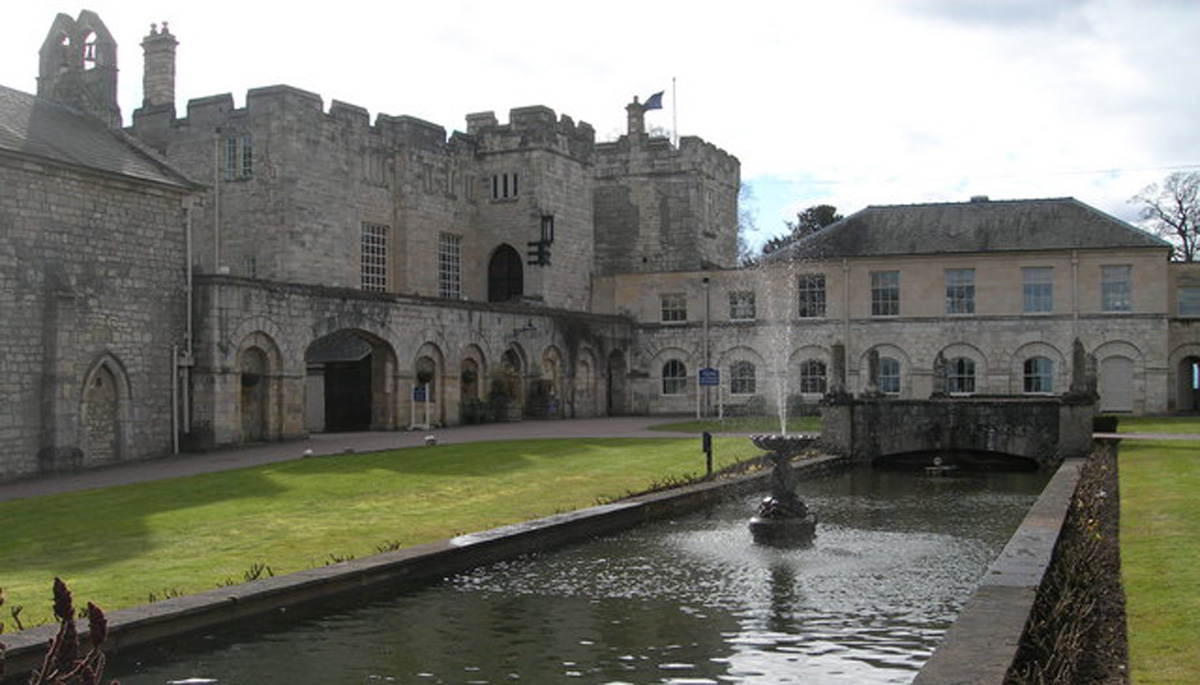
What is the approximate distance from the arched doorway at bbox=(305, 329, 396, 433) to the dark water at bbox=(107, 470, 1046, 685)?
21.7 meters

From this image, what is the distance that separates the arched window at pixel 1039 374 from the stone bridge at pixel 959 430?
16.5 metres

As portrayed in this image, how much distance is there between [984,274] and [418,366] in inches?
838

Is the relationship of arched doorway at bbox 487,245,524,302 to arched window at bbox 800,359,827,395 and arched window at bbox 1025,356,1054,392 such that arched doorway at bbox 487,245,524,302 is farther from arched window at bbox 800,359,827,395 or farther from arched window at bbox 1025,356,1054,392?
arched window at bbox 1025,356,1054,392

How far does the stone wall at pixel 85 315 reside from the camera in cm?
2456

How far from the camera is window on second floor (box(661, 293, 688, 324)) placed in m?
49.5

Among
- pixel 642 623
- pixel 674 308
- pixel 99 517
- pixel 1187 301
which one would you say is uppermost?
pixel 674 308

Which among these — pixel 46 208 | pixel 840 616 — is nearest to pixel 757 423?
pixel 46 208

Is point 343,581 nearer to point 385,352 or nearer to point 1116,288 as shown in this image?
point 385,352

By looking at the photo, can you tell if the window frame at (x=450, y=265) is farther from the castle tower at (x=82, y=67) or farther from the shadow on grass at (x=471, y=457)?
the shadow on grass at (x=471, y=457)

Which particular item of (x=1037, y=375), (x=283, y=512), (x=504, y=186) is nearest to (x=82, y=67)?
(x=504, y=186)

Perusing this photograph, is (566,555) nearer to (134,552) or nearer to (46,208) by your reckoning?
(134,552)

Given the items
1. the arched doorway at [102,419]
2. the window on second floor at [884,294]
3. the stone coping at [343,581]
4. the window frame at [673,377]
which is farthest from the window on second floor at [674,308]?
the stone coping at [343,581]

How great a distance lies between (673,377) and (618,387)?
89.1 inches

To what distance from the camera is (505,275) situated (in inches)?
1949
